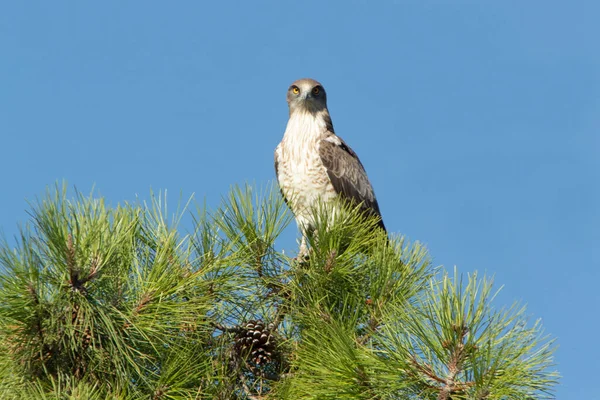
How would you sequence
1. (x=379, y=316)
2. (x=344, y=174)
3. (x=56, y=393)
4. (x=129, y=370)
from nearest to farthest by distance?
(x=56, y=393) → (x=129, y=370) → (x=379, y=316) → (x=344, y=174)

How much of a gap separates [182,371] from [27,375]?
770mm

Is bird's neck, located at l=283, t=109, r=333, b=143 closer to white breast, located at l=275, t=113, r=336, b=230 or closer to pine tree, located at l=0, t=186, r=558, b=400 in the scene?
white breast, located at l=275, t=113, r=336, b=230

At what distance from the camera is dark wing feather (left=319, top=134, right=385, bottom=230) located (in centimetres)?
783

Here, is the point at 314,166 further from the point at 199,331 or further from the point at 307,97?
the point at 199,331

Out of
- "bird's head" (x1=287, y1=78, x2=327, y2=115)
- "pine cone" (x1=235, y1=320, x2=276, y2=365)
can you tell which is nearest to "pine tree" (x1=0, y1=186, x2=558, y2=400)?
"pine cone" (x1=235, y1=320, x2=276, y2=365)

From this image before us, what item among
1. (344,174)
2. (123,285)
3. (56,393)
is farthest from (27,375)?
(344,174)

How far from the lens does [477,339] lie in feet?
13.4

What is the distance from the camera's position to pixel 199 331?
445 centimetres

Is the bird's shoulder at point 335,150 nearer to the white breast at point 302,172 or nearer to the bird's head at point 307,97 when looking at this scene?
the white breast at point 302,172

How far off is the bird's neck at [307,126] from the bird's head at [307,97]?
67 millimetres

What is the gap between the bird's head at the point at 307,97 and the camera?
28.3 feet

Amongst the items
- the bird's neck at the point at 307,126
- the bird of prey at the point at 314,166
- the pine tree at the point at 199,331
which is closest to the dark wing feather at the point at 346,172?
the bird of prey at the point at 314,166

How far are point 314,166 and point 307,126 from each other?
699 millimetres

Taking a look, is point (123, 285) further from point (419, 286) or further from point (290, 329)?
point (419, 286)
